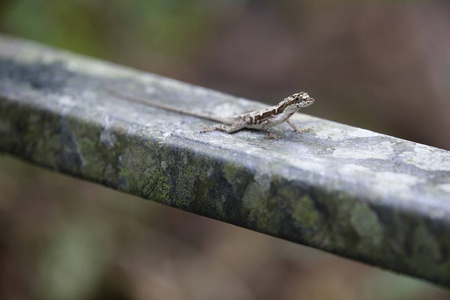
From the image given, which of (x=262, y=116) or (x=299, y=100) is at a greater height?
(x=299, y=100)

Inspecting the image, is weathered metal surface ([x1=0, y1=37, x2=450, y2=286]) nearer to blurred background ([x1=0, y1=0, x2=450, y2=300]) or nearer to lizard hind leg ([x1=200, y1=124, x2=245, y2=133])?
lizard hind leg ([x1=200, y1=124, x2=245, y2=133])

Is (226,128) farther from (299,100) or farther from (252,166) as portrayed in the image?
(252,166)

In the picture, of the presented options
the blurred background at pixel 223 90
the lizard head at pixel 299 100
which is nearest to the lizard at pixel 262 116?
the lizard head at pixel 299 100

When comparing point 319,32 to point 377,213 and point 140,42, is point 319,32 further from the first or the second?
point 377,213

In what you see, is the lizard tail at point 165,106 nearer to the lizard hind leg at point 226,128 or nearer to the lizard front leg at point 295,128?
the lizard hind leg at point 226,128

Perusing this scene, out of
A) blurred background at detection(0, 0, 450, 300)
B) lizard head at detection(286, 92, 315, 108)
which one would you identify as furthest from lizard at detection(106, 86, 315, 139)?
blurred background at detection(0, 0, 450, 300)

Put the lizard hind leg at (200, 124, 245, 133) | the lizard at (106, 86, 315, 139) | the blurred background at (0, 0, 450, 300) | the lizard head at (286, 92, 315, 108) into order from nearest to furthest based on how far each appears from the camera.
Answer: the lizard hind leg at (200, 124, 245, 133) < the lizard at (106, 86, 315, 139) < the lizard head at (286, 92, 315, 108) < the blurred background at (0, 0, 450, 300)

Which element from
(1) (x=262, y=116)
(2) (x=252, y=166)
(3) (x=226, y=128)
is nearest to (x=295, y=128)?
(1) (x=262, y=116)
